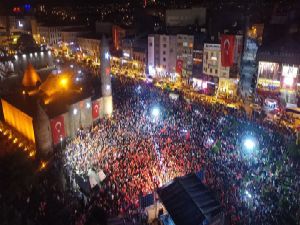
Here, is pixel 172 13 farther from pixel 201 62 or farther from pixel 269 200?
pixel 269 200

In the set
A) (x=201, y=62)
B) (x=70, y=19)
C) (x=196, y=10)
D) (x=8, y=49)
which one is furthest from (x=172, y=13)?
(x=70, y=19)

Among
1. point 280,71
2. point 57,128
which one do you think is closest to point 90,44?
point 57,128

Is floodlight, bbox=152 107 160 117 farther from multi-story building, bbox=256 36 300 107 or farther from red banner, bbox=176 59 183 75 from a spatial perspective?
red banner, bbox=176 59 183 75

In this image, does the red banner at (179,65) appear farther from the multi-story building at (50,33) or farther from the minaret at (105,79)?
the multi-story building at (50,33)

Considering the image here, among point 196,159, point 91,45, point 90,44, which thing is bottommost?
point 196,159

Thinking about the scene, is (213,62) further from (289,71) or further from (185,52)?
(289,71)

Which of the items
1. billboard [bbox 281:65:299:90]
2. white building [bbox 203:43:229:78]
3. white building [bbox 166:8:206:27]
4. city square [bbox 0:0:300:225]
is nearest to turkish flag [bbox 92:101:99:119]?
city square [bbox 0:0:300:225]
